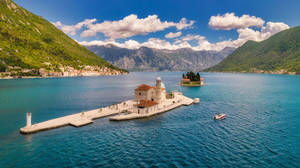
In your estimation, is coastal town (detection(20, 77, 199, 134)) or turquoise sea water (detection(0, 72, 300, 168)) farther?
coastal town (detection(20, 77, 199, 134))

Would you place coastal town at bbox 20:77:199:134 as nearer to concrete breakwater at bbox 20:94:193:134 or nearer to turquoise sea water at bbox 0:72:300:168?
concrete breakwater at bbox 20:94:193:134

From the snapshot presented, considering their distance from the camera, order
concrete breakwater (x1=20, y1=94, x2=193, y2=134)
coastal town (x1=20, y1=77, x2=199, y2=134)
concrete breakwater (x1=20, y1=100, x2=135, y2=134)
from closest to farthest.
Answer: concrete breakwater (x1=20, y1=100, x2=135, y2=134) < concrete breakwater (x1=20, y1=94, x2=193, y2=134) < coastal town (x1=20, y1=77, x2=199, y2=134)

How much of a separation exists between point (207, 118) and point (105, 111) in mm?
41638

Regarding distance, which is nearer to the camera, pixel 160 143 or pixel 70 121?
pixel 160 143

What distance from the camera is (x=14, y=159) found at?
1412 inches

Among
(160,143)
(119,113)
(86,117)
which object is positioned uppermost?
(86,117)

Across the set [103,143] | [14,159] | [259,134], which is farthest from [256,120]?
[14,159]

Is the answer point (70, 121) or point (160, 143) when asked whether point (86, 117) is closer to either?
point (70, 121)

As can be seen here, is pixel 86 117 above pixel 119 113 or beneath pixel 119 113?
above

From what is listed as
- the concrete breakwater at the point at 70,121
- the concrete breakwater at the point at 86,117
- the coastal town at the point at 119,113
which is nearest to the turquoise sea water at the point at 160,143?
the concrete breakwater at the point at 70,121

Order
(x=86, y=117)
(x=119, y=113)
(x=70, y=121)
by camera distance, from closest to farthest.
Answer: (x=70, y=121) → (x=86, y=117) → (x=119, y=113)

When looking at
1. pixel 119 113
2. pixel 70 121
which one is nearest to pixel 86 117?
pixel 70 121

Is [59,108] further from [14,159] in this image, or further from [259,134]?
[259,134]

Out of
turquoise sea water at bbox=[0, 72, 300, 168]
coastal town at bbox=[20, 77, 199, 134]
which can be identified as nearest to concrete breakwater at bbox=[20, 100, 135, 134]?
coastal town at bbox=[20, 77, 199, 134]
